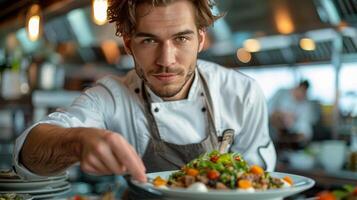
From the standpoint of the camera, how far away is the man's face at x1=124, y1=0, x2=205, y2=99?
140 centimetres

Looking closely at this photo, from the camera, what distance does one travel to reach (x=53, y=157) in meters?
1.20

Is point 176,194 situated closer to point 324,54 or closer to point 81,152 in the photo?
point 81,152

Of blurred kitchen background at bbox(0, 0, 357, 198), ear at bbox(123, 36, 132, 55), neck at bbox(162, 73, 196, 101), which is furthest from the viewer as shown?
blurred kitchen background at bbox(0, 0, 357, 198)

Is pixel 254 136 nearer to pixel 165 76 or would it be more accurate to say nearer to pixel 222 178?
pixel 165 76

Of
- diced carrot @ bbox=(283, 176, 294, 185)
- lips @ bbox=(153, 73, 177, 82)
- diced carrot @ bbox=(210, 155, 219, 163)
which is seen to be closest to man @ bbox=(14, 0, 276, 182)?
lips @ bbox=(153, 73, 177, 82)

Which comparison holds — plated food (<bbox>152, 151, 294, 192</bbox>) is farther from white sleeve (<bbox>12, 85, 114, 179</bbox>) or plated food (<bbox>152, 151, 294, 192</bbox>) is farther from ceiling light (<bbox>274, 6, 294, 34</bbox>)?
ceiling light (<bbox>274, 6, 294, 34</bbox>)

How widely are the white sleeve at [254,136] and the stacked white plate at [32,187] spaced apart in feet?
2.29

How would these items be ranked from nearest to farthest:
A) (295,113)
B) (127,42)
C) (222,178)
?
1. (222,178)
2. (127,42)
3. (295,113)

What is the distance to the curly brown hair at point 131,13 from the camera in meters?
1.49

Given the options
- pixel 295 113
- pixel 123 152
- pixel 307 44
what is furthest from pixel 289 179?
pixel 307 44

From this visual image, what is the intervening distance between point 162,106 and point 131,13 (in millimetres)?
369

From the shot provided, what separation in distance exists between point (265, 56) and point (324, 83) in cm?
112

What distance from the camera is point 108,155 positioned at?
944 millimetres

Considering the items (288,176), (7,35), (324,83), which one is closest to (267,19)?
(324,83)
